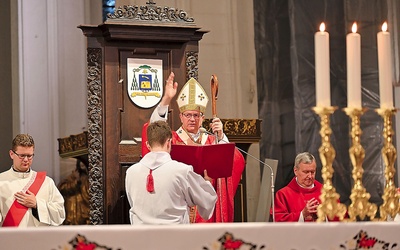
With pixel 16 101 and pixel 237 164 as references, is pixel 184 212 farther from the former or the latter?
pixel 16 101

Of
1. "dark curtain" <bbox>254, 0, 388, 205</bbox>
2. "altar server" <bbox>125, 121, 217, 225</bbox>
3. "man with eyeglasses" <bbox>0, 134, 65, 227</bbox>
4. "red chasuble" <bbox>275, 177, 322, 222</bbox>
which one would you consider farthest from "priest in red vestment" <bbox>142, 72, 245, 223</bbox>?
"dark curtain" <bbox>254, 0, 388, 205</bbox>

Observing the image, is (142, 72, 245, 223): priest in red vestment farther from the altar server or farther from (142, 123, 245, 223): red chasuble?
the altar server

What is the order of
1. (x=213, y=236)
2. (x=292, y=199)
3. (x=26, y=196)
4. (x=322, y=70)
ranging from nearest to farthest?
1. (x=213, y=236)
2. (x=322, y=70)
3. (x=26, y=196)
4. (x=292, y=199)

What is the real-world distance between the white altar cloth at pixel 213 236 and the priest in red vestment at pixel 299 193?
3.86 m

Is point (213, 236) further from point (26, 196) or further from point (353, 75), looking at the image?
point (26, 196)

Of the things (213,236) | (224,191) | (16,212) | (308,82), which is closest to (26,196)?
(16,212)

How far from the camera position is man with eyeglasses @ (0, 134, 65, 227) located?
6.95 m

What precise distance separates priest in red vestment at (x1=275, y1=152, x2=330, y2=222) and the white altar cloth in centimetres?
386

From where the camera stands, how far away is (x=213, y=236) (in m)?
3.53

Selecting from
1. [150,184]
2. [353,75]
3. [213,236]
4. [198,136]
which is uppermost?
[353,75]

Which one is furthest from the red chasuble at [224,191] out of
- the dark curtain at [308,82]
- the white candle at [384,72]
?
the dark curtain at [308,82]

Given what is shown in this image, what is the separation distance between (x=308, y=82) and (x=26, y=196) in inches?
228

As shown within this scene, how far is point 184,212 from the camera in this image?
5602mm

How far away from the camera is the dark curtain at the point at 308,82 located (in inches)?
460
